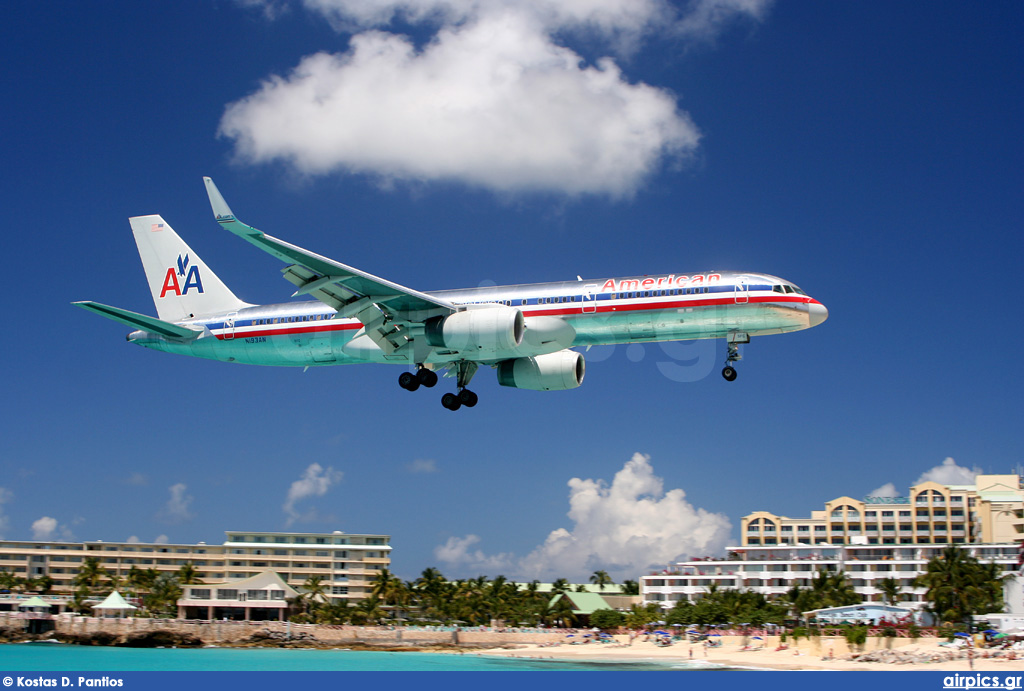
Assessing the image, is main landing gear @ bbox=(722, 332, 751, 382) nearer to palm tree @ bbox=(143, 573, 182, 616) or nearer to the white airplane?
the white airplane

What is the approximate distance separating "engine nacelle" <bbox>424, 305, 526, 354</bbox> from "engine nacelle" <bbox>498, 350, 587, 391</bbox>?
429cm

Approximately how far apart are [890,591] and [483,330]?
7851 centimetres

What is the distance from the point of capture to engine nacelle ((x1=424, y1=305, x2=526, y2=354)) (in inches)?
1271

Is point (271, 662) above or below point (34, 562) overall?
below

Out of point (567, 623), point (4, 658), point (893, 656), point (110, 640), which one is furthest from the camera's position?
point (567, 623)

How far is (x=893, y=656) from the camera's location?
245 feet

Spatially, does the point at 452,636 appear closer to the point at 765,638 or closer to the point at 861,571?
the point at 765,638

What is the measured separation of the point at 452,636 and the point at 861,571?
1908 inches

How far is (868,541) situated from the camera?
122375 millimetres

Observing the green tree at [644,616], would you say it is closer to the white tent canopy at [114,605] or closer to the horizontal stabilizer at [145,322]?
the white tent canopy at [114,605]


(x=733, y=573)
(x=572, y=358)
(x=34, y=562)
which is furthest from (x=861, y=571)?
(x=34, y=562)

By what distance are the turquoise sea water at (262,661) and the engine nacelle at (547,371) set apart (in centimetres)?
5429

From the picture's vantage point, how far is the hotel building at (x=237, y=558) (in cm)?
12938

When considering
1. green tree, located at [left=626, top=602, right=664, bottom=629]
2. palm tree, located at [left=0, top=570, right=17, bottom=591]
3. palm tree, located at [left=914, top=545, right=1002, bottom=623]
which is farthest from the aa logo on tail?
palm tree, located at [left=0, top=570, right=17, bottom=591]
